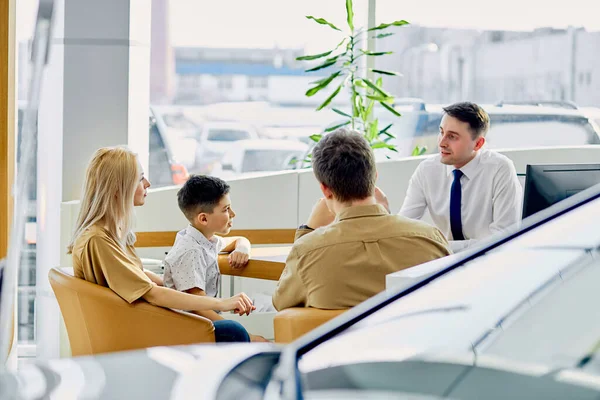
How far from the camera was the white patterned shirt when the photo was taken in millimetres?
2869

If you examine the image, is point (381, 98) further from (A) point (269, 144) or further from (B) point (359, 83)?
(A) point (269, 144)

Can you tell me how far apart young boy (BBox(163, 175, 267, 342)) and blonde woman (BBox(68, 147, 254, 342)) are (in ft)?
0.51

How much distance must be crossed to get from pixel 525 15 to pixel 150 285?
6084 mm

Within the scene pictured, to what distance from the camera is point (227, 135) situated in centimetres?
937

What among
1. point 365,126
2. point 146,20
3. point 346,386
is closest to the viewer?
point 346,386

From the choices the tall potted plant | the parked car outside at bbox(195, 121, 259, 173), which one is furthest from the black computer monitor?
the parked car outside at bbox(195, 121, 259, 173)

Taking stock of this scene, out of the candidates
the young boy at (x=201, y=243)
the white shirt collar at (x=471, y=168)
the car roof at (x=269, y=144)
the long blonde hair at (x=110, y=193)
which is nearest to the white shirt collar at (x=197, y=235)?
the young boy at (x=201, y=243)

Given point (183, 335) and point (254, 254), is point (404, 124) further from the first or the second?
point (183, 335)

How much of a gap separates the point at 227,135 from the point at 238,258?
637 centimetres

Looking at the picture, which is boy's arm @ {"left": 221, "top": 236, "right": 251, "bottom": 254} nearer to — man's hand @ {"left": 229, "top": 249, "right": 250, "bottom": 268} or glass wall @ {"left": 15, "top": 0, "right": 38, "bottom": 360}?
man's hand @ {"left": 229, "top": 249, "right": 250, "bottom": 268}

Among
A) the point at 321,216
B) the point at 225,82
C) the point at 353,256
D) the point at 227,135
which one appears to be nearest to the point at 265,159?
the point at 227,135

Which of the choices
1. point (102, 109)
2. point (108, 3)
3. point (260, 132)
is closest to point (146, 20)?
point (108, 3)

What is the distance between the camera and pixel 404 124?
7.71 meters

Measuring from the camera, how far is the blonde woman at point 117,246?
2.57m
